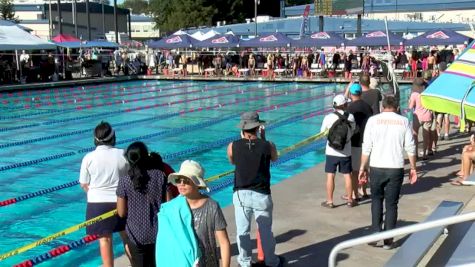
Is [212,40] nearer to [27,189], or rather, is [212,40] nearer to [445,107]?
[27,189]

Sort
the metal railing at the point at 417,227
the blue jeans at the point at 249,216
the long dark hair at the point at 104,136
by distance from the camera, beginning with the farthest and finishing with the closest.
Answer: the blue jeans at the point at 249,216 → the long dark hair at the point at 104,136 → the metal railing at the point at 417,227

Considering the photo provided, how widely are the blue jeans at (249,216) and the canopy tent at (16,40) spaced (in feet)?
70.3

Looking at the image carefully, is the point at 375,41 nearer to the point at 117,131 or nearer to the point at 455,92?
the point at 117,131

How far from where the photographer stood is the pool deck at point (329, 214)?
18.6ft

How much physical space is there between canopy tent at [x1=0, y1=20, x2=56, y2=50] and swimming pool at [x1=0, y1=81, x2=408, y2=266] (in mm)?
1978

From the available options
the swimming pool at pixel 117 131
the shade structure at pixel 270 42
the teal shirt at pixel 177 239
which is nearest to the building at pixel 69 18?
the shade structure at pixel 270 42

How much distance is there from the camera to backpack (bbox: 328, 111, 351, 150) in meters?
A: 6.79

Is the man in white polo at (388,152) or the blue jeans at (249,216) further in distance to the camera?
the man in white polo at (388,152)

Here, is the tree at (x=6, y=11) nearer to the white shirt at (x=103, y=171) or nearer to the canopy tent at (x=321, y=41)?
the canopy tent at (x=321, y=41)

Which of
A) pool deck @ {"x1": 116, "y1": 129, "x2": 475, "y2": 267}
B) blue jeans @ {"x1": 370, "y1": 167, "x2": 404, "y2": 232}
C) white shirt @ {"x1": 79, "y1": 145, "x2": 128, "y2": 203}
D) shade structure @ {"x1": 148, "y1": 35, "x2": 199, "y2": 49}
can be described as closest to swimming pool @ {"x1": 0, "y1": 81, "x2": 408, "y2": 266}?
pool deck @ {"x1": 116, "y1": 129, "x2": 475, "y2": 267}

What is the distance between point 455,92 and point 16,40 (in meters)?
24.7

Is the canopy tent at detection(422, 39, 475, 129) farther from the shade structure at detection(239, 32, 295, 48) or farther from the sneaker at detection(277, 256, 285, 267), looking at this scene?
the shade structure at detection(239, 32, 295, 48)

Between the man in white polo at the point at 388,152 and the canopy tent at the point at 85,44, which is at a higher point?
the canopy tent at the point at 85,44

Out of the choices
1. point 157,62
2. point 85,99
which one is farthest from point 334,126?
point 157,62
